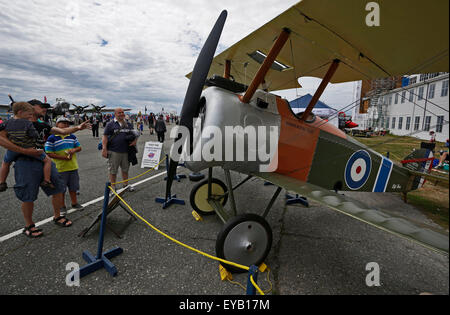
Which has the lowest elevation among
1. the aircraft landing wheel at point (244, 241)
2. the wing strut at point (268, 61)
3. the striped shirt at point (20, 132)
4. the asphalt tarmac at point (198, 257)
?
the asphalt tarmac at point (198, 257)

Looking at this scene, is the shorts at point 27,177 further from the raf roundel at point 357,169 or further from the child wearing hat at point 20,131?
the raf roundel at point 357,169

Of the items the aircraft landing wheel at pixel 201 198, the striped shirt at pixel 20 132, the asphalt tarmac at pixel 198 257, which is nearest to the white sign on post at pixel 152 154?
the asphalt tarmac at pixel 198 257

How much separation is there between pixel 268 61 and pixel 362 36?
93 cm

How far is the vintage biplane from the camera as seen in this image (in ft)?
5.16

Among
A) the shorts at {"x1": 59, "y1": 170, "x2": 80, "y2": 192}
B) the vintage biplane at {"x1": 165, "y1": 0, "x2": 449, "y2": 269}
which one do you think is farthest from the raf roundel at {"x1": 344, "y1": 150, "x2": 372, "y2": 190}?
the shorts at {"x1": 59, "y1": 170, "x2": 80, "y2": 192}

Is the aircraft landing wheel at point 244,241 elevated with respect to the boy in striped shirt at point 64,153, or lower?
lower

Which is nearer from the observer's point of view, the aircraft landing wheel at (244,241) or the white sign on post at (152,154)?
the aircraft landing wheel at (244,241)

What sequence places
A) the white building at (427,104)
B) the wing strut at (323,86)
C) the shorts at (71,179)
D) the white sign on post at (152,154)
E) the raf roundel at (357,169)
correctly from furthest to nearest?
the white sign on post at (152,154), the shorts at (71,179), the raf roundel at (357,169), the wing strut at (323,86), the white building at (427,104)

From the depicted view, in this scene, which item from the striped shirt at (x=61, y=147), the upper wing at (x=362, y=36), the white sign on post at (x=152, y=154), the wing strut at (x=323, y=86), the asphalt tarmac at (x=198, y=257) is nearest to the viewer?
the upper wing at (x=362, y=36)

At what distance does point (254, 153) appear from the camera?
2.48 m

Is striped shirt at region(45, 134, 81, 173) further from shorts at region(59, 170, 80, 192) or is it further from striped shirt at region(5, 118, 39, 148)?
striped shirt at region(5, 118, 39, 148)

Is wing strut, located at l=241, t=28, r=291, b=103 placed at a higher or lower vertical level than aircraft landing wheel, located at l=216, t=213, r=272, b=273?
higher

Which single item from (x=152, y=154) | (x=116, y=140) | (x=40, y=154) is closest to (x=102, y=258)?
(x=40, y=154)

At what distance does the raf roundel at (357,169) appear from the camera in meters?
3.07
